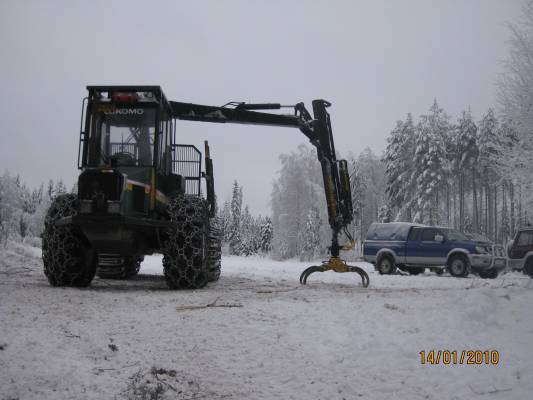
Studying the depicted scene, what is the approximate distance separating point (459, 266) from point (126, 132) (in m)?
13.1

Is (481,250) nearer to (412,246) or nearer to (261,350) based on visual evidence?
(412,246)

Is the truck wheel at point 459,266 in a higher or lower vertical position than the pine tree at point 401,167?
lower

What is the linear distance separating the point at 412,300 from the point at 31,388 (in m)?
5.23

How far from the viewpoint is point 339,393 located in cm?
398

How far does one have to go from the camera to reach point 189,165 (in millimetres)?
11914

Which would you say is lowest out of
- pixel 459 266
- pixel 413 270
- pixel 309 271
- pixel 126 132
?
pixel 413 270

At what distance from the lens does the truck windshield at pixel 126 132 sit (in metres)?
9.46

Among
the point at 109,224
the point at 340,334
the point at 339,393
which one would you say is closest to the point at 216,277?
the point at 109,224

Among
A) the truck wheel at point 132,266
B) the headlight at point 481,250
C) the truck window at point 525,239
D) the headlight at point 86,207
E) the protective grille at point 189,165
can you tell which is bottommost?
the truck wheel at point 132,266

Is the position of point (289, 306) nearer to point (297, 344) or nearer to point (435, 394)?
point (297, 344)

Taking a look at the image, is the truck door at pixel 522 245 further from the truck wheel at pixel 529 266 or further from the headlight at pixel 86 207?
the headlight at pixel 86 207

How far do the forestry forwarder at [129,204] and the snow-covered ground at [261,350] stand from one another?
88.4 inches

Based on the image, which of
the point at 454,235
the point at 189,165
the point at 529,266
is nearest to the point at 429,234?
the point at 454,235

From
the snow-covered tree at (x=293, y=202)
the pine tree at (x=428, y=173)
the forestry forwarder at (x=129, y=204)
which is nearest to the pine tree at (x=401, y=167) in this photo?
the pine tree at (x=428, y=173)
